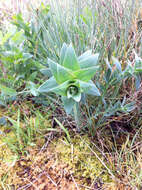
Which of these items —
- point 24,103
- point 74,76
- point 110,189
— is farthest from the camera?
point 24,103

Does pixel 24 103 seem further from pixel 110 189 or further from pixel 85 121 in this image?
pixel 110 189

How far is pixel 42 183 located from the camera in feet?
2.15

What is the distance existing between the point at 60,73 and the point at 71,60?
0.17 feet

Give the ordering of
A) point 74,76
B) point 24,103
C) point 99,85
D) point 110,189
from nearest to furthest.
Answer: point 74,76 → point 110,189 → point 99,85 → point 24,103

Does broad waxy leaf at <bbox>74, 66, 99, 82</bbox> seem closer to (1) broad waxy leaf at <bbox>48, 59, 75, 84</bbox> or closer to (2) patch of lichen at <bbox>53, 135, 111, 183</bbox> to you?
(1) broad waxy leaf at <bbox>48, 59, 75, 84</bbox>

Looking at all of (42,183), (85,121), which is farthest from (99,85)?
(42,183)

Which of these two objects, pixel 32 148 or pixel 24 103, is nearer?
pixel 32 148

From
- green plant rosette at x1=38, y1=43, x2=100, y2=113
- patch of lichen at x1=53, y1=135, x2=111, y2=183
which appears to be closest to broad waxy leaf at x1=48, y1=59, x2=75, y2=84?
green plant rosette at x1=38, y1=43, x2=100, y2=113

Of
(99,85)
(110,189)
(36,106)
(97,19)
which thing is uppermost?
(97,19)

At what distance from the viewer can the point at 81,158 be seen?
2.40 ft

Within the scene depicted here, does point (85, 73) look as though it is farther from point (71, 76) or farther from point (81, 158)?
point (81, 158)

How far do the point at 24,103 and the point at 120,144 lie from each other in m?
0.53

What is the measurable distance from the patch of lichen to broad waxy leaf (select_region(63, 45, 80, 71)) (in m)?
0.38

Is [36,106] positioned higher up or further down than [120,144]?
higher up
